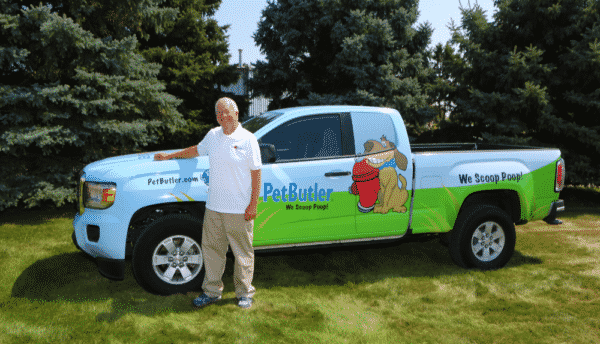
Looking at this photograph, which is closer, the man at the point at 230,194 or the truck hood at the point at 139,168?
the man at the point at 230,194

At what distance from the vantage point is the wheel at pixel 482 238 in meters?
5.25

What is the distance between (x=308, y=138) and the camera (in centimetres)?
488

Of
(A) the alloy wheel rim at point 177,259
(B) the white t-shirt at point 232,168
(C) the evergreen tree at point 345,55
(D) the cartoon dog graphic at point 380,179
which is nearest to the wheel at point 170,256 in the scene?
(A) the alloy wheel rim at point 177,259

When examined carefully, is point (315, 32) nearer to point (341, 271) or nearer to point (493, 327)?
point (341, 271)

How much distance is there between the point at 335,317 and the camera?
4.06 m

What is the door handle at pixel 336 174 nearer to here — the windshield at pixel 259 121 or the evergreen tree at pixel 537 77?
the windshield at pixel 259 121

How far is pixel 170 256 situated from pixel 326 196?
1.61 metres

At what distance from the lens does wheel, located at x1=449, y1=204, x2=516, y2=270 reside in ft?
17.2

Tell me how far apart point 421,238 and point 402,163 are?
99 centimetres

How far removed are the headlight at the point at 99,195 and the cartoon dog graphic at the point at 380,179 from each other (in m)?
2.29

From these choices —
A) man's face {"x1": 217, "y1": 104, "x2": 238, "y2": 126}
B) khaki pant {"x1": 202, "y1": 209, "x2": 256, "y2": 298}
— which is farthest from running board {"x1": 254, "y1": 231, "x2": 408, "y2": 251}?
man's face {"x1": 217, "y1": 104, "x2": 238, "y2": 126}

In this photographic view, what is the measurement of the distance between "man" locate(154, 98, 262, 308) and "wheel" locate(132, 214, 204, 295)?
0.92 ft

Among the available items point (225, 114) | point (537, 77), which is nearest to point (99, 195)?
point (225, 114)

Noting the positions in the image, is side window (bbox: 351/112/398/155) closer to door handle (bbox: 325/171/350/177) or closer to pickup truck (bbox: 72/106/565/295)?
pickup truck (bbox: 72/106/565/295)
